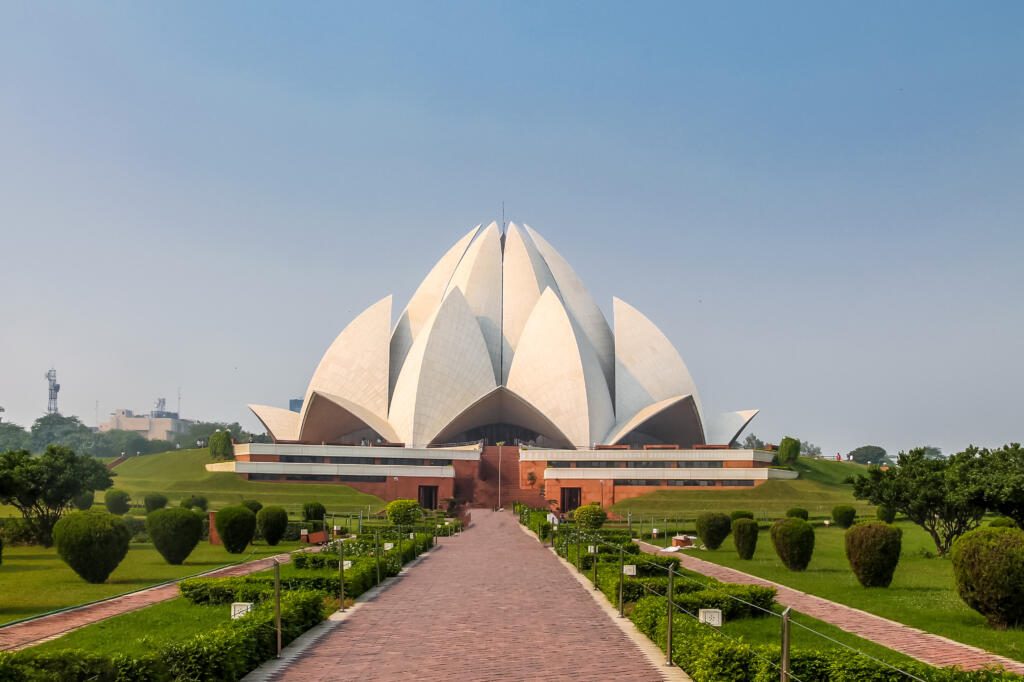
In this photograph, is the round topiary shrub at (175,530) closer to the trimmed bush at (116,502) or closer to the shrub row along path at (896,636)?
the shrub row along path at (896,636)

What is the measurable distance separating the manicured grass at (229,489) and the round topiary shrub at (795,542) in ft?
85.7

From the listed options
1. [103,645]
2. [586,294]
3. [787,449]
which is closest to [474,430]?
[586,294]

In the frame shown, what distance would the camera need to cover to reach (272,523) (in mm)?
25547

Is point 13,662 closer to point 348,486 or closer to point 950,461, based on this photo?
point 950,461

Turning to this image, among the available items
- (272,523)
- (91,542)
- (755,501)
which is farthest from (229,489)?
(91,542)

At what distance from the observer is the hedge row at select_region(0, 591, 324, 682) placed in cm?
630

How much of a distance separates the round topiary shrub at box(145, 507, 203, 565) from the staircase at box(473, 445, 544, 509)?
34770 millimetres

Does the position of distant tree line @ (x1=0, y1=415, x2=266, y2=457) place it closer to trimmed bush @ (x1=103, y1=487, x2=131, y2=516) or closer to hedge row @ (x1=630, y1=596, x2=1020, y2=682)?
trimmed bush @ (x1=103, y1=487, x2=131, y2=516)

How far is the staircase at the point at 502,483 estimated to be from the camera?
53750 millimetres

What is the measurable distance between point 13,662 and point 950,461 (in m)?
21.5

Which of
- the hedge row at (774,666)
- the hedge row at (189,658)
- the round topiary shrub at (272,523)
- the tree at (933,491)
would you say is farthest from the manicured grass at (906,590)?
the round topiary shrub at (272,523)

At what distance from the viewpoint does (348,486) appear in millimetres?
51031

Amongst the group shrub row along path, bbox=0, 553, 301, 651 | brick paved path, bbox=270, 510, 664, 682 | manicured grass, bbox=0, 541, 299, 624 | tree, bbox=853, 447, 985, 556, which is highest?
tree, bbox=853, 447, 985, 556

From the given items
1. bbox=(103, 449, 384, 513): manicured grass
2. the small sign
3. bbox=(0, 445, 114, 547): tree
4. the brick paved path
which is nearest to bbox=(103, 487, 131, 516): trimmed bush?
bbox=(103, 449, 384, 513): manicured grass
